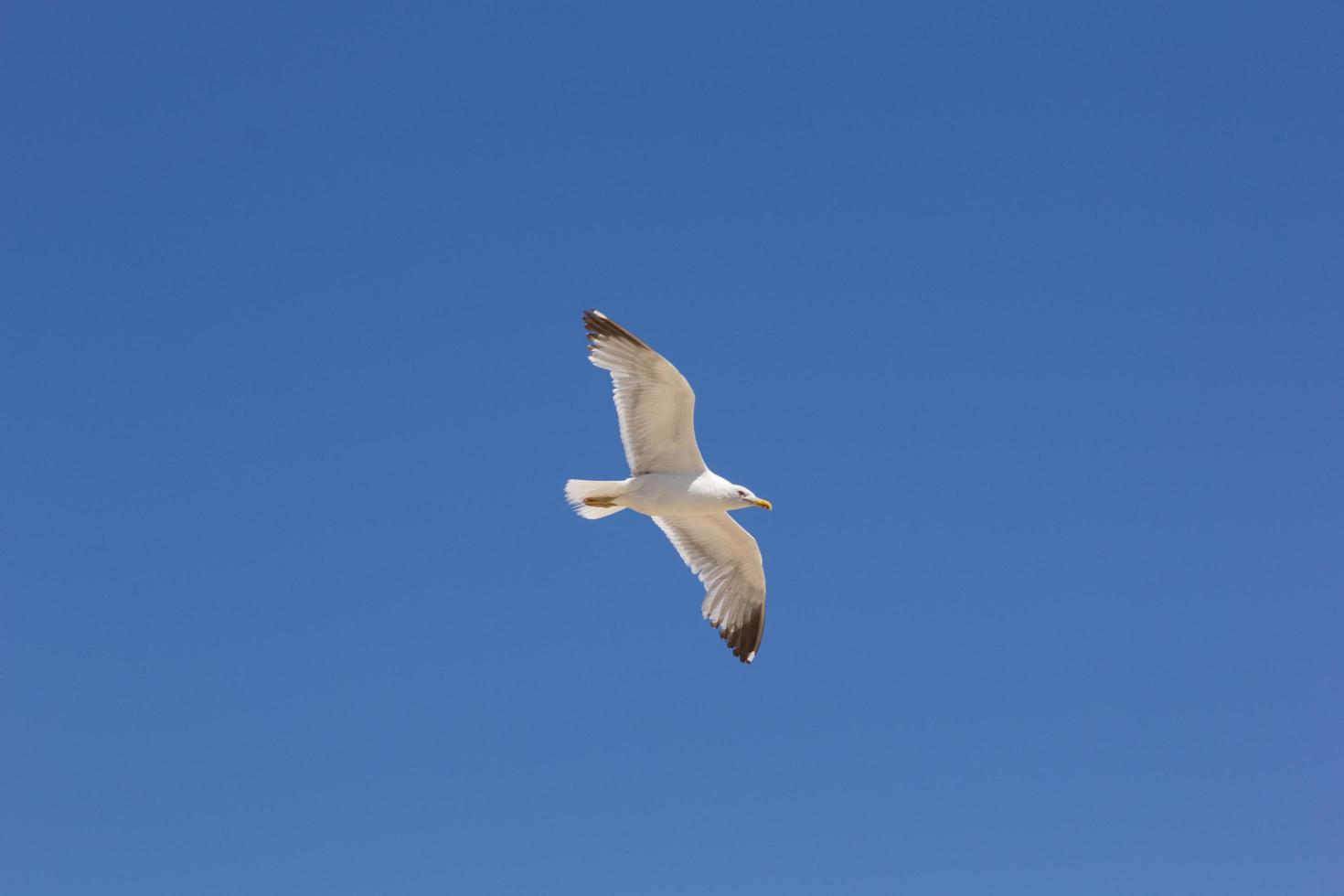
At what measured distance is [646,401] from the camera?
43.3 ft

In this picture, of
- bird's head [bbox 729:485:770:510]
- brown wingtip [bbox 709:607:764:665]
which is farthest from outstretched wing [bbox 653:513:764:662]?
bird's head [bbox 729:485:770:510]

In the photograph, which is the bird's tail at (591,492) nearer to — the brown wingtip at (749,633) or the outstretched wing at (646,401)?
the outstretched wing at (646,401)

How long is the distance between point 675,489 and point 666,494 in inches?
4.0

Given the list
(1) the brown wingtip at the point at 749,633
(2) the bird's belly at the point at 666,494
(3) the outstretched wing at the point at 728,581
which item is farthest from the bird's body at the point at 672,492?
(1) the brown wingtip at the point at 749,633

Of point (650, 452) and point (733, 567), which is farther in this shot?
point (733, 567)

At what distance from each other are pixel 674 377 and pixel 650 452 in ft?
3.23

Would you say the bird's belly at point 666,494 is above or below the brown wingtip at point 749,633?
above

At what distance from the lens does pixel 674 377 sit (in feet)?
42.4

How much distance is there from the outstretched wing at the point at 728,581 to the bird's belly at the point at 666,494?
1.29 metres

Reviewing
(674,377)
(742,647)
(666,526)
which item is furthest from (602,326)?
(742,647)

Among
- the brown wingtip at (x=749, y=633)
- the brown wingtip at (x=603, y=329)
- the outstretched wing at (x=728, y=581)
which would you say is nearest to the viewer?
the brown wingtip at (x=603, y=329)

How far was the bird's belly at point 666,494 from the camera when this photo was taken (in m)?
13.6

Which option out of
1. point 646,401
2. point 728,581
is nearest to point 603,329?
point 646,401

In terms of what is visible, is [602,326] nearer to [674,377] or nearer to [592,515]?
[674,377]
